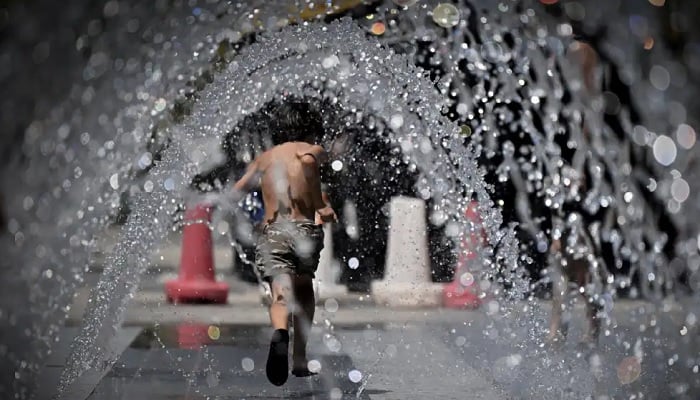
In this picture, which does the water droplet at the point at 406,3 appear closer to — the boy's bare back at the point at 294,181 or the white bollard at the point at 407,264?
the boy's bare back at the point at 294,181

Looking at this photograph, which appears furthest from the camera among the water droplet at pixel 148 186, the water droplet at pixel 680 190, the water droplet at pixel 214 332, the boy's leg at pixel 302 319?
the water droplet at pixel 214 332

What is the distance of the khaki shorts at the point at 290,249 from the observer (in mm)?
6160

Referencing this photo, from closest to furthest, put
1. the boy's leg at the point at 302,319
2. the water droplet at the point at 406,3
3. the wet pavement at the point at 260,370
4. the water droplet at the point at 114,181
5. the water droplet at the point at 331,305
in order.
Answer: the wet pavement at the point at 260,370
the water droplet at the point at 114,181
the boy's leg at the point at 302,319
the water droplet at the point at 406,3
the water droplet at the point at 331,305

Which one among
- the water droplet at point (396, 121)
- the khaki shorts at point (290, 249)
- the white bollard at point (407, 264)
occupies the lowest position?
the white bollard at point (407, 264)

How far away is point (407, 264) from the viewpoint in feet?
33.0

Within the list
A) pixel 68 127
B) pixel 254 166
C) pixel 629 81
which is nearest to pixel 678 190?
pixel 629 81

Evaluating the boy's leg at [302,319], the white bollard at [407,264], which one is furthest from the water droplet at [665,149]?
the white bollard at [407,264]

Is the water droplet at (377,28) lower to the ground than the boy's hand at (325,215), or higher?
higher

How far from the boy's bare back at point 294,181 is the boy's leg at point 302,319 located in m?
0.37

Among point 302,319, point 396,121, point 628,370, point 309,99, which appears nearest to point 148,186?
point 302,319

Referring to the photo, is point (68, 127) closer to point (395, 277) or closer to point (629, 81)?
point (629, 81)

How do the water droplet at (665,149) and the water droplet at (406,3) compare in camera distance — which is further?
the water droplet at (406,3)

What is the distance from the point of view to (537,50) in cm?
671

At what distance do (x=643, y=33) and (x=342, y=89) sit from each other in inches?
180
